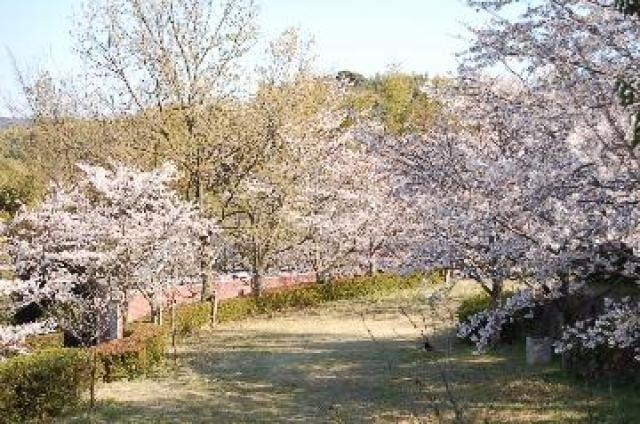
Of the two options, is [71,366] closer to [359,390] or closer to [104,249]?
[104,249]

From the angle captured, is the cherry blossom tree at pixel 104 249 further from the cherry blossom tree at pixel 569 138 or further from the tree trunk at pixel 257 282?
the tree trunk at pixel 257 282

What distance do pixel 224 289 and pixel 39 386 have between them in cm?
1802

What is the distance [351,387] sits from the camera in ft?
52.6

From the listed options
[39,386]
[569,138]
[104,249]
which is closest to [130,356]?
[104,249]

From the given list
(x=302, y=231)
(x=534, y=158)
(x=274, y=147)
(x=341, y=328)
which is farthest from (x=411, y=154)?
(x=302, y=231)

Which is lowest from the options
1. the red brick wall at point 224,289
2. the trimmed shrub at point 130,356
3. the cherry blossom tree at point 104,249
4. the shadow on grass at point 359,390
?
the shadow on grass at point 359,390

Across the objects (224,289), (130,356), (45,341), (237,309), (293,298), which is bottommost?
(130,356)

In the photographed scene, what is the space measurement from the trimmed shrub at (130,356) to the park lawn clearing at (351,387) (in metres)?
0.55

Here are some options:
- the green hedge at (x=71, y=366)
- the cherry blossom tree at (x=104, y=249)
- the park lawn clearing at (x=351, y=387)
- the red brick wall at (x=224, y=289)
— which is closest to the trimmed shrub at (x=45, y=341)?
the green hedge at (x=71, y=366)

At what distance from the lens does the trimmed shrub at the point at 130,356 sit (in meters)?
18.6

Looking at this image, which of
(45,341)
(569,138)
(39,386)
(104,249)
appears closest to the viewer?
(569,138)

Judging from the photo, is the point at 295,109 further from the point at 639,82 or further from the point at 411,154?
the point at 639,82

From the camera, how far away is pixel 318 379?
17.1 m

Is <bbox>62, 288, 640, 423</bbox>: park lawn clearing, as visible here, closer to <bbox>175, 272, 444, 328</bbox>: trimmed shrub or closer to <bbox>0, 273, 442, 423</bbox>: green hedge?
<bbox>0, 273, 442, 423</bbox>: green hedge
